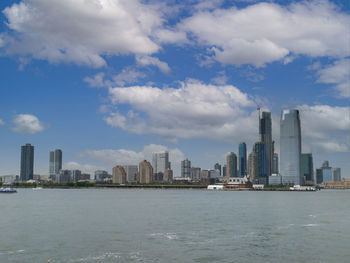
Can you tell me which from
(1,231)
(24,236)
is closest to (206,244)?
(24,236)

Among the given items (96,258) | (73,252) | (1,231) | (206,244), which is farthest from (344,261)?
(1,231)

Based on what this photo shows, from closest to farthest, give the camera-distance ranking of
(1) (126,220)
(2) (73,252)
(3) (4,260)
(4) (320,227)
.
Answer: (3) (4,260) < (2) (73,252) < (4) (320,227) < (1) (126,220)

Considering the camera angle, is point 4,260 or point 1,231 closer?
point 4,260

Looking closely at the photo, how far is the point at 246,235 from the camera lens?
54.9m

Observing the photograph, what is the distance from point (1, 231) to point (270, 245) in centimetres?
3560

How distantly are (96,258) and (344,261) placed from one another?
2349cm

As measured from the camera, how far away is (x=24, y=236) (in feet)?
173

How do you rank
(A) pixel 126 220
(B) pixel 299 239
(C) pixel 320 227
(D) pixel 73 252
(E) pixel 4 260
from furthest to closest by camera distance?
1. (A) pixel 126 220
2. (C) pixel 320 227
3. (B) pixel 299 239
4. (D) pixel 73 252
5. (E) pixel 4 260

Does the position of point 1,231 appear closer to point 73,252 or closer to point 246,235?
point 73,252

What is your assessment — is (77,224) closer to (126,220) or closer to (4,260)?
(126,220)

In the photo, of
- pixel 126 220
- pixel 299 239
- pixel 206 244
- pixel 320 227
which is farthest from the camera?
pixel 126 220

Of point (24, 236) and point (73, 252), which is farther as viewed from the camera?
point (24, 236)

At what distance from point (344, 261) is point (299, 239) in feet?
38.7

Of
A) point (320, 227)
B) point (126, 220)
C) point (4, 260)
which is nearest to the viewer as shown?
point (4, 260)
